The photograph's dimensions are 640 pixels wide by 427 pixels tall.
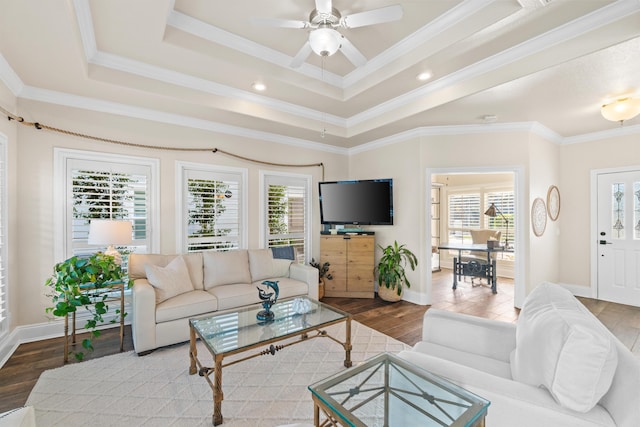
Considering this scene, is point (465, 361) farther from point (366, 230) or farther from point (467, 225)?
point (467, 225)

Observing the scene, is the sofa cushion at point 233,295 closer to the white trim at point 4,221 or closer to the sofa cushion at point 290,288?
the sofa cushion at point 290,288

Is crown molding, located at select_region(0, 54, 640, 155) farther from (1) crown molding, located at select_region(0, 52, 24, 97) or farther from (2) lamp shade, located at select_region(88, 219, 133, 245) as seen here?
(2) lamp shade, located at select_region(88, 219, 133, 245)

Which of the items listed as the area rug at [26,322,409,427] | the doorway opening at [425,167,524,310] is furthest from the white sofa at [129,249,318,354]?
the doorway opening at [425,167,524,310]

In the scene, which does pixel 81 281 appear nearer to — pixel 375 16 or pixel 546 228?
pixel 375 16

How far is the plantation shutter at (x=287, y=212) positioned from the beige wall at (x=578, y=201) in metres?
4.38

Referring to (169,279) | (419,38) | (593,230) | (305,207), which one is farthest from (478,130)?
(169,279)

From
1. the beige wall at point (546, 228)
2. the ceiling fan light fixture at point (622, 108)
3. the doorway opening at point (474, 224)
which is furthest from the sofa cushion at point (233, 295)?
the ceiling fan light fixture at point (622, 108)

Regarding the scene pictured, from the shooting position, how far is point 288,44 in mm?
→ 2781

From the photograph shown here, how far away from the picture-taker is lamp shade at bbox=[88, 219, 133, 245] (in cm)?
284

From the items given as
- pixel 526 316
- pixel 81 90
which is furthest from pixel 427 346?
pixel 81 90

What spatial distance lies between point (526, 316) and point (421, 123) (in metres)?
3.03

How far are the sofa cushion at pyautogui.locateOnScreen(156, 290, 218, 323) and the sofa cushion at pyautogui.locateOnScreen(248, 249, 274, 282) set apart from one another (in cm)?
76

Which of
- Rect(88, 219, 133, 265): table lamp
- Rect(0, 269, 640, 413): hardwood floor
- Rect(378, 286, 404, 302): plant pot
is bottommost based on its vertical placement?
Rect(0, 269, 640, 413): hardwood floor

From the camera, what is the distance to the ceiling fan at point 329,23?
191 cm
